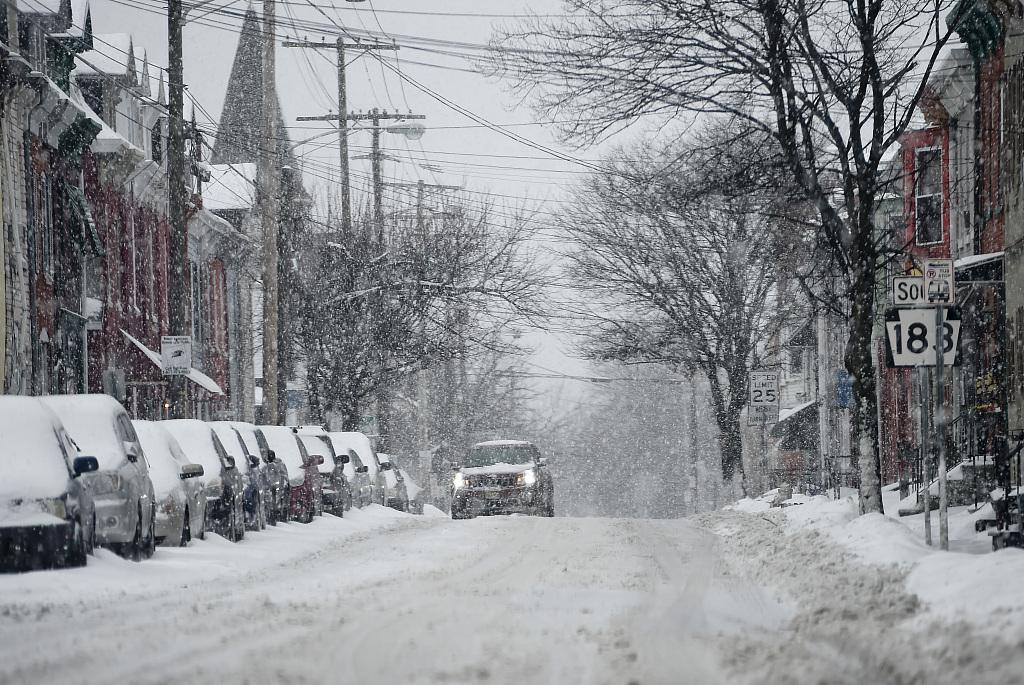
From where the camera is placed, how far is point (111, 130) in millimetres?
35594

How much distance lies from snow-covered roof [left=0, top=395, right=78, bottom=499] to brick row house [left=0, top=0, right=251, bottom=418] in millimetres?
11376

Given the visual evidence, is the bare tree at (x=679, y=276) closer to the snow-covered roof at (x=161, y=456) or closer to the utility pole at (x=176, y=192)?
the utility pole at (x=176, y=192)

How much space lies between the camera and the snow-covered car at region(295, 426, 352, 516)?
2823cm

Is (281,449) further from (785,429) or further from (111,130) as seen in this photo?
(785,429)

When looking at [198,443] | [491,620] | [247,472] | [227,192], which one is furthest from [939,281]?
[227,192]

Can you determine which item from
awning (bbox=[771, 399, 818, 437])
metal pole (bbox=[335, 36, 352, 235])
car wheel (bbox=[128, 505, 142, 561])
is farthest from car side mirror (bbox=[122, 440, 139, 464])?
awning (bbox=[771, 399, 818, 437])

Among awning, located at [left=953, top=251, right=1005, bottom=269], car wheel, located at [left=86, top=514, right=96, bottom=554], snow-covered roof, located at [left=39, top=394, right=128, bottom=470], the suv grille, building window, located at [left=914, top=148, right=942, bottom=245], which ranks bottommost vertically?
the suv grille

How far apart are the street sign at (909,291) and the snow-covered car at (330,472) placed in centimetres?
1442

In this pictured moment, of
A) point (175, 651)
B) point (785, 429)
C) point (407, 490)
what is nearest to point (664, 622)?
point (175, 651)

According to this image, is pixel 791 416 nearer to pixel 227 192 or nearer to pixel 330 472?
pixel 227 192

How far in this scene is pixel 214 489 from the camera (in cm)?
2012

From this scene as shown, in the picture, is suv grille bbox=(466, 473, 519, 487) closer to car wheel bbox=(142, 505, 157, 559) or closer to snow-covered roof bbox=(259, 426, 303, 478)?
snow-covered roof bbox=(259, 426, 303, 478)

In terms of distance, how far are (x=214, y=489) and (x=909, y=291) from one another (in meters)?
9.38

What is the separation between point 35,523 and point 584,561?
561 cm
